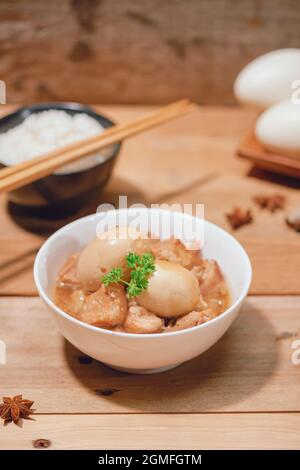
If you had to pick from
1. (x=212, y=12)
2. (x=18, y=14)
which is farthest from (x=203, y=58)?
(x=18, y=14)

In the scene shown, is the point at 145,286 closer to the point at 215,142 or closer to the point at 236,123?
the point at 215,142

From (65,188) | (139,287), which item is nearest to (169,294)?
(139,287)

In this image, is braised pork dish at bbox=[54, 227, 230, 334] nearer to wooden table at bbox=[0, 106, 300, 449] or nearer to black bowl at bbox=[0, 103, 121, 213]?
wooden table at bbox=[0, 106, 300, 449]

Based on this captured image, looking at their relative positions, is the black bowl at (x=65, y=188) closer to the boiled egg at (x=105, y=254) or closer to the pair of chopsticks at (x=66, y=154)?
the pair of chopsticks at (x=66, y=154)

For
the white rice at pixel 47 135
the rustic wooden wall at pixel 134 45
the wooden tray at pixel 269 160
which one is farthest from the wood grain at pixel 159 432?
the rustic wooden wall at pixel 134 45

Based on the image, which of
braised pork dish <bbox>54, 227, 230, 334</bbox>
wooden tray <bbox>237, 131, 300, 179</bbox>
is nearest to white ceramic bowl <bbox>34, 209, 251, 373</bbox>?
braised pork dish <bbox>54, 227, 230, 334</bbox>
